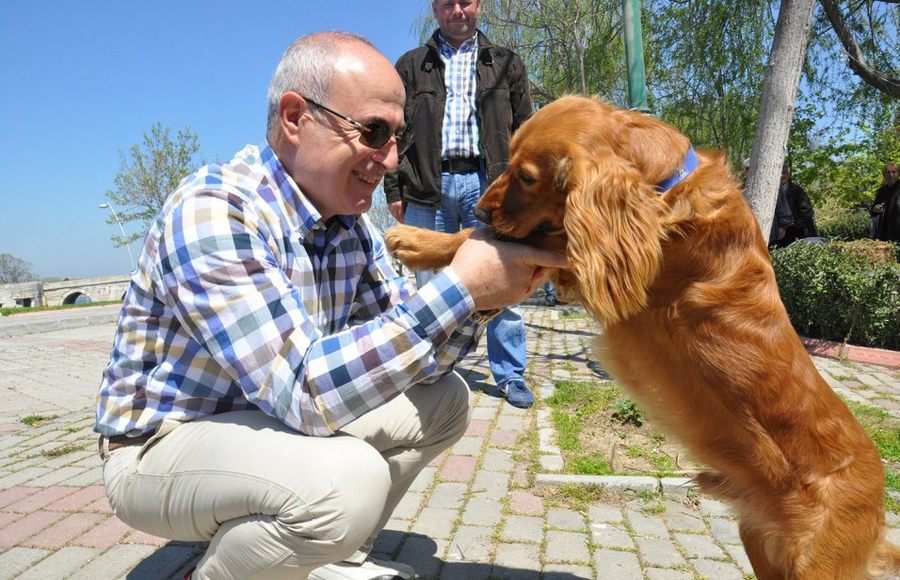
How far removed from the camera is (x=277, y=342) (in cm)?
163

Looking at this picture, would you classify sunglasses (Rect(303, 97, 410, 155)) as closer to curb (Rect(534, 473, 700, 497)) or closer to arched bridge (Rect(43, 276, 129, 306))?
curb (Rect(534, 473, 700, 497))

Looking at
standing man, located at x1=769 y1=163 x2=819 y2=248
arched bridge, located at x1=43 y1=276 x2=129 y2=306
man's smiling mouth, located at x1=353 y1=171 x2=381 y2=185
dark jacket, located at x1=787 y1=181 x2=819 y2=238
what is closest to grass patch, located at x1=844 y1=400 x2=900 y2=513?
man's smiling mouth, located at x1=353 y1=171 x2=381 y2=185

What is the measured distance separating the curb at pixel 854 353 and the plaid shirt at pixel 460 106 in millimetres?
4342

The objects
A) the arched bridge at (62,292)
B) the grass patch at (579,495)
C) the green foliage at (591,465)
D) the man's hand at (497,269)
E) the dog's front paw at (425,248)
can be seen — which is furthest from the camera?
the arched bridge at (62,292)

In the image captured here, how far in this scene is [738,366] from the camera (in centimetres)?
199

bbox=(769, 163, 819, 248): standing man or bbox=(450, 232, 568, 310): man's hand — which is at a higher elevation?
bbox=(769, 163, 819, 248): standing man

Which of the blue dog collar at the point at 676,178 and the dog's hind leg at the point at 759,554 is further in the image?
the blue dog collar at the point at 676,178

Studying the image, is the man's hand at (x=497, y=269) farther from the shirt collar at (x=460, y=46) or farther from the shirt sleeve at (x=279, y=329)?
the shirt collar at (x=460, y=46)

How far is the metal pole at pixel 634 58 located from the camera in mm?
4555

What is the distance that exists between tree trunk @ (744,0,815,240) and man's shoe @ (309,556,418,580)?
3.62m

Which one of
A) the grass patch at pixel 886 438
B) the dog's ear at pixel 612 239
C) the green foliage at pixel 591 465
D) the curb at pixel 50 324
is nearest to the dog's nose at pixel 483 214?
the dog's ear at pixel 612 239

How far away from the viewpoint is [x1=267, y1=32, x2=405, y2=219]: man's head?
6.16 ft

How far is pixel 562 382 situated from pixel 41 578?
12.6 feet

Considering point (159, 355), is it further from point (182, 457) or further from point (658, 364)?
point (658, 364)
